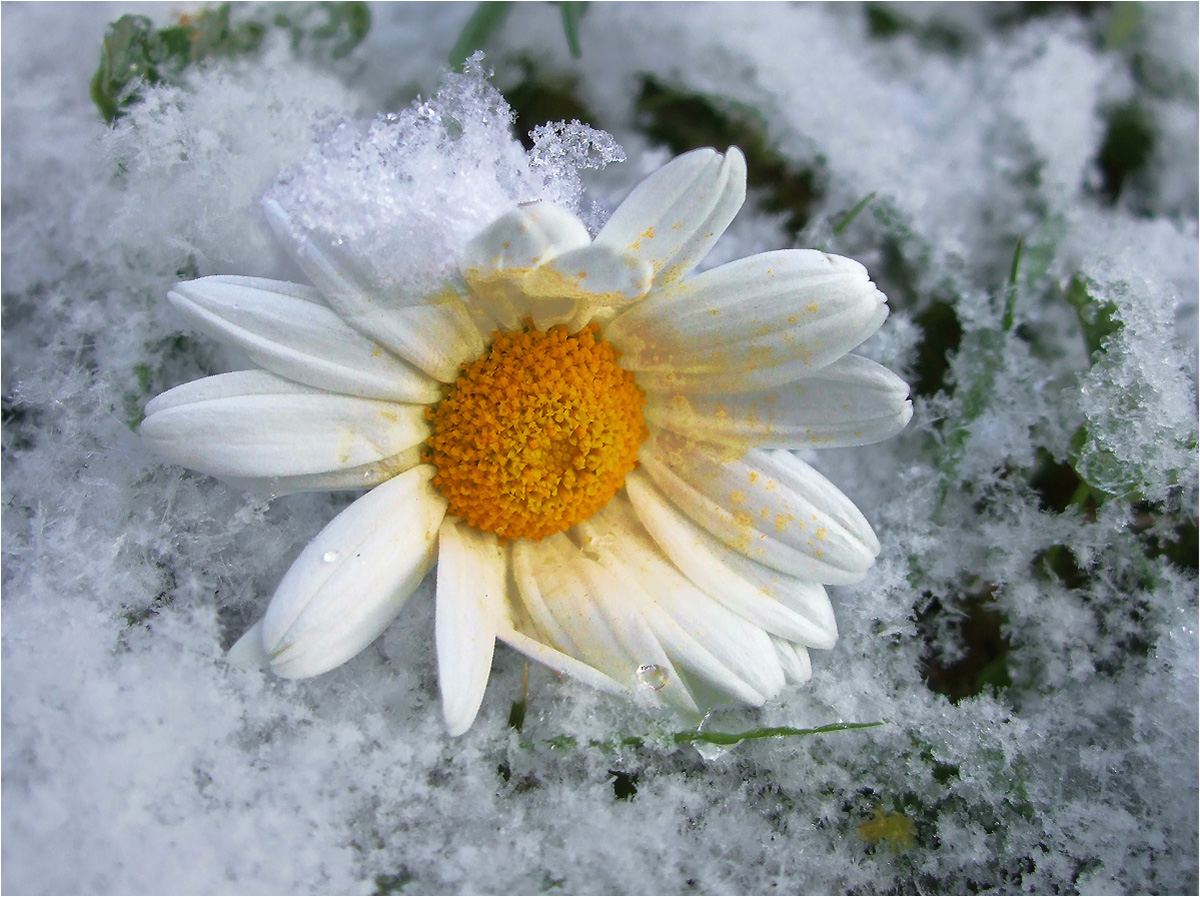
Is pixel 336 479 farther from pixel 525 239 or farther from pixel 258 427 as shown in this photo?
pixel 525 239

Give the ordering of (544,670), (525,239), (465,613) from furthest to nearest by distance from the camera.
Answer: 1. (544,670)
2. (465,613)
3. (525,239)

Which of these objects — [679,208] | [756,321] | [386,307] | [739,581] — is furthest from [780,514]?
[386,307]

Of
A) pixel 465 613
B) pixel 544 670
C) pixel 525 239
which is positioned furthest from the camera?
pixel 544 670

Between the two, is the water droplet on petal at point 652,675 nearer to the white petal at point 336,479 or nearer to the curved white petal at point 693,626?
the curved white petal at point 693,626

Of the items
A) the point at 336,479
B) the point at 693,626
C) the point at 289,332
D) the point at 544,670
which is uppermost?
the point at 289,332

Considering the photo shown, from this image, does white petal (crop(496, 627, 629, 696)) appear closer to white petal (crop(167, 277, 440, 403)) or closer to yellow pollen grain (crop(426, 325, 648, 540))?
yellow pollen grain (crop(426, 325, 648, 540))

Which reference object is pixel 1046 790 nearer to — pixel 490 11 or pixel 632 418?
pixel 632 418

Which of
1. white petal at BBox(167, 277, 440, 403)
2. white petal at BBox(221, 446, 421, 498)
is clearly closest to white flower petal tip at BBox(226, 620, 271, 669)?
white petal at BBox(221, 446, 421, 498)
